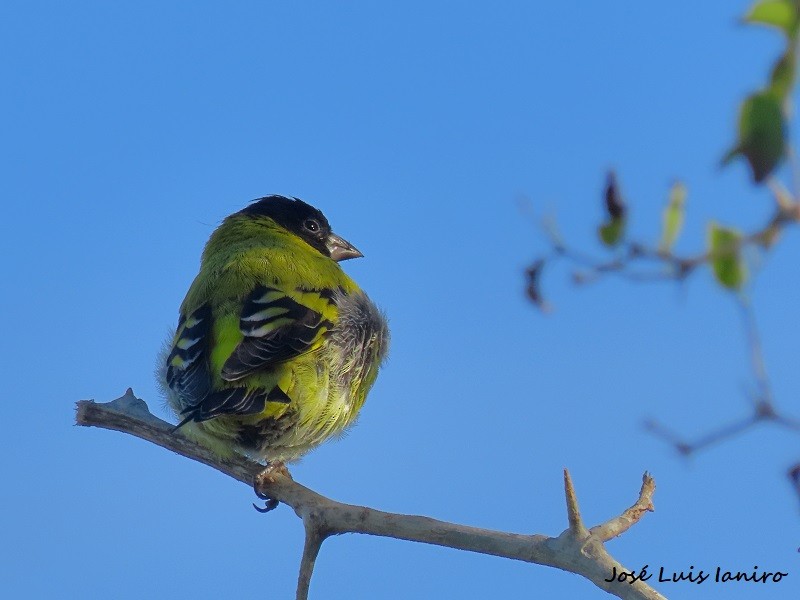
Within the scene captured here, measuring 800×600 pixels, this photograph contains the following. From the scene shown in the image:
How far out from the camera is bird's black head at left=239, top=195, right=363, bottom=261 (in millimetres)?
7750

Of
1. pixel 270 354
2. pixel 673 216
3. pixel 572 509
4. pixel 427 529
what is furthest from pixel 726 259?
pixel 270 354

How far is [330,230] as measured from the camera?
797 centimetres

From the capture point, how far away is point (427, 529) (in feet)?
13.0

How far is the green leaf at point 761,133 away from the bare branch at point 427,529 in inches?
104

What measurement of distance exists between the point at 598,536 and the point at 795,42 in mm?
3140

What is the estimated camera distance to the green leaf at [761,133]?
0.80m

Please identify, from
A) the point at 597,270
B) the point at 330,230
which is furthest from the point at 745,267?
the point at 330,230

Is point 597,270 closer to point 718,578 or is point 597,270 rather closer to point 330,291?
point 718,578

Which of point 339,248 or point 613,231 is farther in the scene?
point 339,248

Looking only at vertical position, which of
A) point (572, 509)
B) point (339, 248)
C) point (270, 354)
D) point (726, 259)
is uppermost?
point (339, 248)

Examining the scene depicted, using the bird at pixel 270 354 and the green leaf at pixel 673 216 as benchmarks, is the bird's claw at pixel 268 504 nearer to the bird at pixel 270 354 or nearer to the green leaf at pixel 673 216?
the bird at pixel 270 354

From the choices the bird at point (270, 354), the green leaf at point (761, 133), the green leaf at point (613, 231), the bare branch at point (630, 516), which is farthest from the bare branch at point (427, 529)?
the green leaf at point (761, 133)

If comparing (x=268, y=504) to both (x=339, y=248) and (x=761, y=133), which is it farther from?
(x=761, y=133)

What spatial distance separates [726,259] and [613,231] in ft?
0.49
